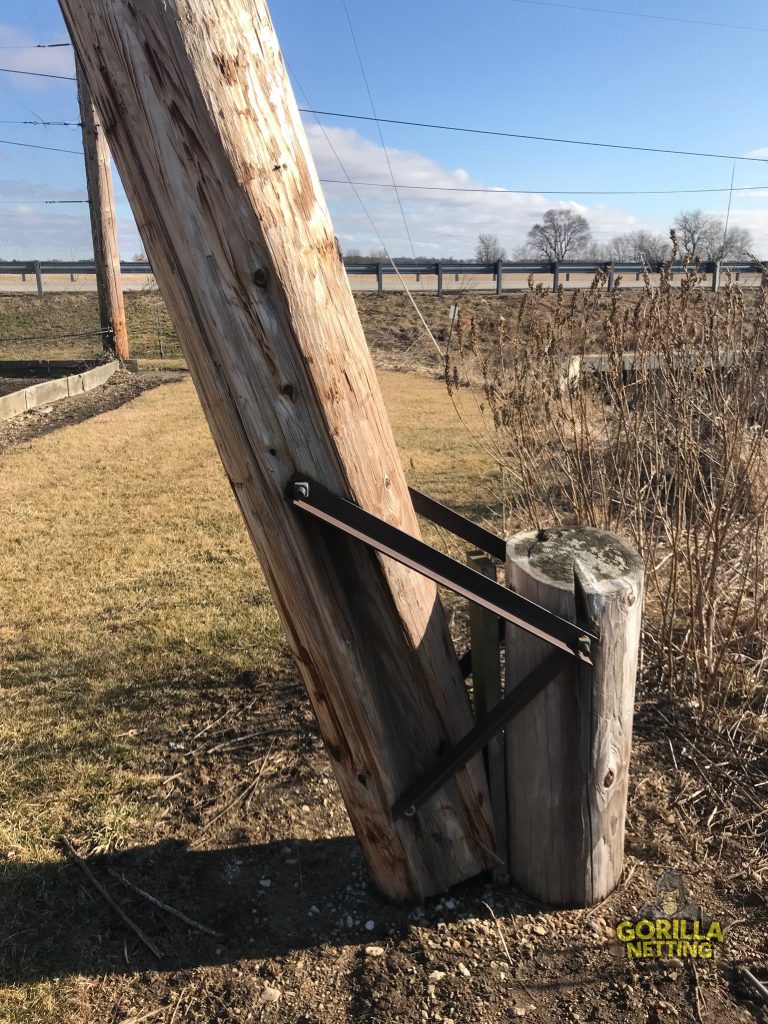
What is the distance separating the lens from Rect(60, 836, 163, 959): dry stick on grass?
2.14 m

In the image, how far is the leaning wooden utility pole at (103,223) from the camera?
1369 centimetres

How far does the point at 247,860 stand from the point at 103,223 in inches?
553

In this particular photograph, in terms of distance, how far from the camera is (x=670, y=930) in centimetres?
214

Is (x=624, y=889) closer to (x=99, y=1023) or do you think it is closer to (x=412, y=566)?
(x=412, y=566)

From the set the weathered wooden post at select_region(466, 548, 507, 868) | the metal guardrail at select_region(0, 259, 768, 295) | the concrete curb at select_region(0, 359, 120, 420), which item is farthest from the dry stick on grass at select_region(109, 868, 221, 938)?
the metal guardrail at select_region(0, 259, 768, 295)

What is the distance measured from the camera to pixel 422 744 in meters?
2.09

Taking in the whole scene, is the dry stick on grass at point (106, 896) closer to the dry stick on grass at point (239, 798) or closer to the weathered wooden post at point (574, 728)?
the dry stick on grass at point (239, 798)

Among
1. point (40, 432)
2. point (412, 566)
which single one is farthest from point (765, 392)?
point (40, 432)

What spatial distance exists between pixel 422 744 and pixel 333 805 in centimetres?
84

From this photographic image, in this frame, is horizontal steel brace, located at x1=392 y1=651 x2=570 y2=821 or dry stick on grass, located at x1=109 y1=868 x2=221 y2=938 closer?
horizontal steel brace, located at x1=392 y1=651 x2=570 y2=821

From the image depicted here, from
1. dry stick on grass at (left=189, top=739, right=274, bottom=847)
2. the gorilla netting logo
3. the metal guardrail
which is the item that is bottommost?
dry stick on grass at (left=189, top=739, right=274, bottom=847)

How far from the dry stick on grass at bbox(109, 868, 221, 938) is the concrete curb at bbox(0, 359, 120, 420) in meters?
8.62

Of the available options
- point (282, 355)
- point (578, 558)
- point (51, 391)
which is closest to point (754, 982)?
point (578, 558)

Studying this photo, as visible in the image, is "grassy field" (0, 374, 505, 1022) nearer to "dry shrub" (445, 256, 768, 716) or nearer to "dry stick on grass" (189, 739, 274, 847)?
"dry stick on grass" (189, 739, 274, 847)
